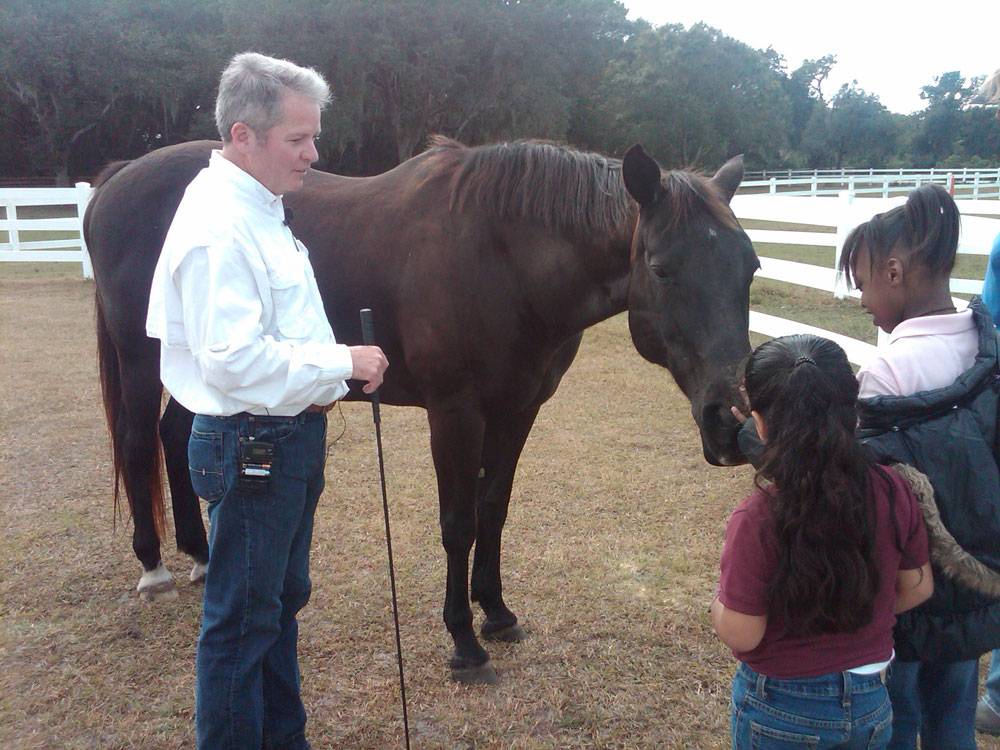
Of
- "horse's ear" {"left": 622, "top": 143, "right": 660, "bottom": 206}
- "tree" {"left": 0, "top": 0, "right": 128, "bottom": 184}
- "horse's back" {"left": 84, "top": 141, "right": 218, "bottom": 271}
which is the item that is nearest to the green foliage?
"tree" {"left": 0, "top": 0, "right": 128, "bottom": 184}

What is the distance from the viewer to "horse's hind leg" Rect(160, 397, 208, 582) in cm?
336

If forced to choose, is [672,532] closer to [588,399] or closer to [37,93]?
[588,399]

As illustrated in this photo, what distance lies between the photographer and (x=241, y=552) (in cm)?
179

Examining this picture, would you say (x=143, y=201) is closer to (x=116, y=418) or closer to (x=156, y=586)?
(x=116, y=418)

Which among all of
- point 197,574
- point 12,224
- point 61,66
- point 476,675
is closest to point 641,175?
point 476,675

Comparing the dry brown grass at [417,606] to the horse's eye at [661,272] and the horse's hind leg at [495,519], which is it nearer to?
the horse's hind leg at [495,519]

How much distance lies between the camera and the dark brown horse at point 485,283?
2188 mm

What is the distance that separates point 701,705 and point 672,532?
1297 millimetres

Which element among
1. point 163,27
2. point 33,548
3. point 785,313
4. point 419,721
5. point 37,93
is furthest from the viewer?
point 163,27

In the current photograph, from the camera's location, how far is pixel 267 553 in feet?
5.94

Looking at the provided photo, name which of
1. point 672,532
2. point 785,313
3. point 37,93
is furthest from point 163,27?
point 672,532

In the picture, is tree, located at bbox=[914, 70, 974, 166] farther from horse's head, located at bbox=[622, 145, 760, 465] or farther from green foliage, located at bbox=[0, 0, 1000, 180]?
horse's head, located at bbox=[622, 145, 760, 465]

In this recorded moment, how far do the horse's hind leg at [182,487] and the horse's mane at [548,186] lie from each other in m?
1.69

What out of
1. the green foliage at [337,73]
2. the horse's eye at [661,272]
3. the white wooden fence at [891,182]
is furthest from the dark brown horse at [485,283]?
the green foliage at [337,73]
